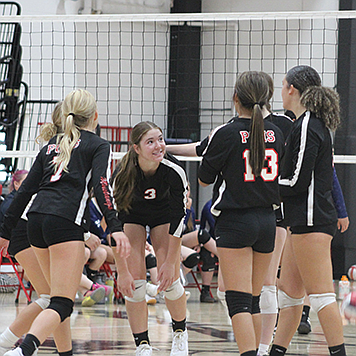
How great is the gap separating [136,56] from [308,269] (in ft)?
29.0

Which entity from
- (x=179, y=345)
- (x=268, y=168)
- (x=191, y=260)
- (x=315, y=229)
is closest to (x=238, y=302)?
(x=315, y=229)

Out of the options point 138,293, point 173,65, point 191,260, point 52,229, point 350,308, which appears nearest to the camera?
point 350,308

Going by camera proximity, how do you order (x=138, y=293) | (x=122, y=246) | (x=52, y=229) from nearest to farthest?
(x=122, y=246) < (x=52, y=229) < (x=138, y=293)

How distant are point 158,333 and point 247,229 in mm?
1863

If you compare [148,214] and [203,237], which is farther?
[203,237]

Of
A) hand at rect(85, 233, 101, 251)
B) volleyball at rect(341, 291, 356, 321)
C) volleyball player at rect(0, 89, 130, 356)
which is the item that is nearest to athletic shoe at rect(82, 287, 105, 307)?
hand at rect(85, 233, 101, 251)

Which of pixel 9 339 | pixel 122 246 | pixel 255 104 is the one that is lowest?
pixel 9 339

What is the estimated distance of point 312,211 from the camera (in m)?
2.64

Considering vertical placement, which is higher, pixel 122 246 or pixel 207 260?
pixel 122 246

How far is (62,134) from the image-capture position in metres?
2.76

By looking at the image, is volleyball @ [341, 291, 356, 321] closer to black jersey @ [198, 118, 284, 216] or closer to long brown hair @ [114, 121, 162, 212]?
black jersey @ [198, 118, 284, 216]

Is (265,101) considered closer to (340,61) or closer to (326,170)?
(326,170)

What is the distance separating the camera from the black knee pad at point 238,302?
100.0 inches

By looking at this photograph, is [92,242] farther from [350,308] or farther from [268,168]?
[350,308]
